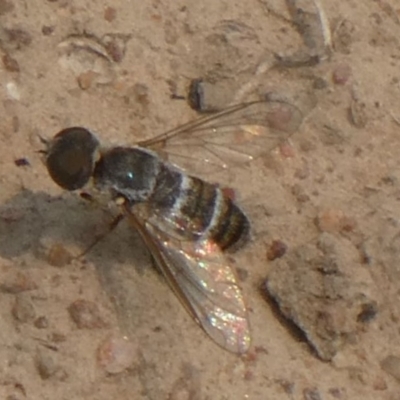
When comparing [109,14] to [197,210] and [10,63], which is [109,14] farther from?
[197,210]

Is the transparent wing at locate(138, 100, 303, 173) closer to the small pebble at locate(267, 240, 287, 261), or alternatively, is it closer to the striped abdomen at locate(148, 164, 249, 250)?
the striped abdomen at locate(148, 164, 249, 250)

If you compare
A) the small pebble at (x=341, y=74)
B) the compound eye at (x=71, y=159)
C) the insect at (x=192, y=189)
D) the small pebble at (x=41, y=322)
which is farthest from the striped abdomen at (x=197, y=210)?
the small pebble at (x=341, y=74)

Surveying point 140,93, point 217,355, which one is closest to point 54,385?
point 217,355

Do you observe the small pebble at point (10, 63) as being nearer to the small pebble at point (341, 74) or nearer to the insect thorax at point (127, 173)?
the insect thorax at point (127, 173)

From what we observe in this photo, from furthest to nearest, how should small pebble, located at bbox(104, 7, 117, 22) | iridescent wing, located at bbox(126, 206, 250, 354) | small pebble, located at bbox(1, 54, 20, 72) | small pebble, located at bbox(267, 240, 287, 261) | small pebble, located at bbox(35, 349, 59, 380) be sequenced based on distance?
small pebble, located at bbox(104, 7, 117, 22) < small pebble, located at bbox(1, 54, 20, 72) < small pebble, located at bbox(267, 240, 287, 261) < small pebble, located at bbox(35, 349, 59, 380) < iridescent wing, located at bbox(126, 206, 250, 354)

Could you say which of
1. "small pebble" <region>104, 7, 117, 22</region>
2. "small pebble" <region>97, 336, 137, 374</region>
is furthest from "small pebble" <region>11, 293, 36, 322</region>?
"small pebble" <region>104, 7, 117, 22</region>

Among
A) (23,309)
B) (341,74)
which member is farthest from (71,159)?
(341,74)

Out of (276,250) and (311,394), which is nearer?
(311,394)
